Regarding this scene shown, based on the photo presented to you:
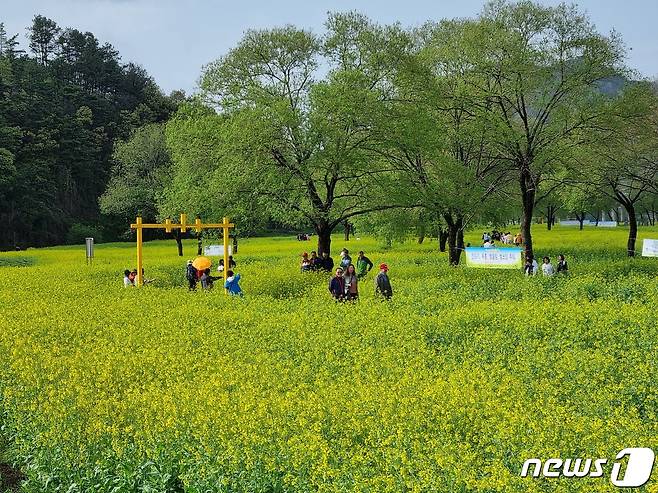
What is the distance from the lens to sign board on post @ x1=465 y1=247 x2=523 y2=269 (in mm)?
29078

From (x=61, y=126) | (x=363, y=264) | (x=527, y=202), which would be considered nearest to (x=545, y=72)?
(x=527, y=202)

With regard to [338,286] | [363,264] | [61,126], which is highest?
[61,126]

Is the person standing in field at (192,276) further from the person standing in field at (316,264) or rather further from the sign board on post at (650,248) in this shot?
the sign board on post at (650,248)

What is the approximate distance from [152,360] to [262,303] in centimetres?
767

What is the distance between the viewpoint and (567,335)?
14.0 metres

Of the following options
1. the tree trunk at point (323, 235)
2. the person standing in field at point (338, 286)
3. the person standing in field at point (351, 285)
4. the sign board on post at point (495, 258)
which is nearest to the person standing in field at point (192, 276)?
the tree trunk at point (323, 235)

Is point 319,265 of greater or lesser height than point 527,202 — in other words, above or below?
below

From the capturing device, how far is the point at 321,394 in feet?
31.6

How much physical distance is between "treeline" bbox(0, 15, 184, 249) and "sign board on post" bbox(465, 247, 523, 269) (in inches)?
1962

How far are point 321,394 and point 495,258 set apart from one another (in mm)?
21537

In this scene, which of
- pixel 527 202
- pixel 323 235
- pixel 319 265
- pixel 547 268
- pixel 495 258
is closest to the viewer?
pixel 547 268

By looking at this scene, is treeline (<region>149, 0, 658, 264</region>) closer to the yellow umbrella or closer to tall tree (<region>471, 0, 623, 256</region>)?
tall tree (<region>471, 0, 623, 256</region>)

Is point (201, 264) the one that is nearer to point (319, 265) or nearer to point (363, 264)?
point (319, 265)

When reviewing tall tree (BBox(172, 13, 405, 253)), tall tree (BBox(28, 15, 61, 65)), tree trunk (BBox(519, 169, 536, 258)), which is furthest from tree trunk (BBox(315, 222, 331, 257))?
tall tree (BBox(28, 15, 61, 65))
